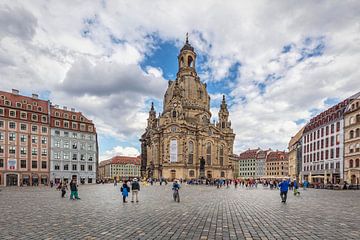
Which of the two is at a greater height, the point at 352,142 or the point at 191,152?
the point at 352,142

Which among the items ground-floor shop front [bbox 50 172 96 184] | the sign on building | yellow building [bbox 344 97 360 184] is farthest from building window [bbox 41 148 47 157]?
yellow building [bbox 344 97 360 184]

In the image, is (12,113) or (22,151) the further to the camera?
(22,151)

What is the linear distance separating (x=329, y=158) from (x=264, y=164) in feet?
363

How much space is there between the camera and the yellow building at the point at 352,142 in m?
54.0

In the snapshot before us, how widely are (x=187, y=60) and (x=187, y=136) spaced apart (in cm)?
4032

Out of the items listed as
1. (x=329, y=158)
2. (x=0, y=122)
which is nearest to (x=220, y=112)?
(x=329, y=158)

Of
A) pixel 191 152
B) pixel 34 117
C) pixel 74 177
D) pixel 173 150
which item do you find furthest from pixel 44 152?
pixel 191 152

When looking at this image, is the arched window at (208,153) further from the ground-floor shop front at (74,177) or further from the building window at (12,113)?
the building window at (12,113)

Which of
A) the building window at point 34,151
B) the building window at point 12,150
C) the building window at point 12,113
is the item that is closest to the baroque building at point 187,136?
the building window at point 34,151

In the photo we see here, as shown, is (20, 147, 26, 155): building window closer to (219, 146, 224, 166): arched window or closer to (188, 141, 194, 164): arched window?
(188, 141, 194, 164): arched window

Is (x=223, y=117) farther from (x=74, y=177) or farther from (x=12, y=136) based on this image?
(x=12, y=136)

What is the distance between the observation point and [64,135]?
73000 mm

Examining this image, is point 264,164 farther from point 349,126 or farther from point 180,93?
point 349,126

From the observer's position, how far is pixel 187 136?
104875 mm
